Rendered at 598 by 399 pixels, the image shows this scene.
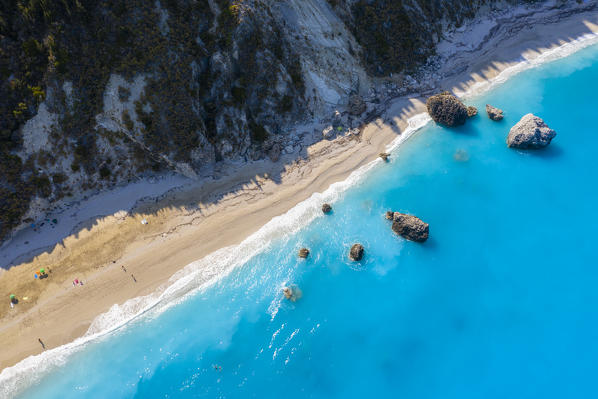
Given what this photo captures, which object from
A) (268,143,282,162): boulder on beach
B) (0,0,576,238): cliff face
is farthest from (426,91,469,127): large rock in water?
(268,143,282,162): boulder on beach

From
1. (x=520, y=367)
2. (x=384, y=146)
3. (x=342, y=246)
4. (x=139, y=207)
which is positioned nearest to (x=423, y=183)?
(x=384, y=146)

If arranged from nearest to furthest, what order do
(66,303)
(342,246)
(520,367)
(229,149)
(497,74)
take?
(520,367)
(66,303)
(342,246)
(229,149)
(497,74)

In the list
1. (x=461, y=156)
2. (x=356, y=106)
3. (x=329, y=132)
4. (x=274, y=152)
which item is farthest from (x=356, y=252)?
(x=356, y=106)

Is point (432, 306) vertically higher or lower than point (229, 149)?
lower

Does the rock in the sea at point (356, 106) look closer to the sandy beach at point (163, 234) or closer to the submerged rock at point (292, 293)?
the sandy beach at point (163, 234)

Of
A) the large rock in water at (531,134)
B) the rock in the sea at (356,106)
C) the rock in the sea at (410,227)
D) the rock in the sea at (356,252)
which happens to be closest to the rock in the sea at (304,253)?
the rock in the sea at (356,252)

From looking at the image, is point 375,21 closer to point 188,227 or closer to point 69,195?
point 188,227

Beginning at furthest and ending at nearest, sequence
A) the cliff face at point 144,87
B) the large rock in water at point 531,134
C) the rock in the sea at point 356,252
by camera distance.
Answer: the large rock in water at point 531,134 → the rock in the sea at point 356,252 → the cliff face at point 144,87

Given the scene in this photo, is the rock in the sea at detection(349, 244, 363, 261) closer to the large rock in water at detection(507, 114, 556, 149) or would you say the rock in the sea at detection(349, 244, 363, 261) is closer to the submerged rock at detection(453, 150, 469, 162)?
the submerged rock at detection(453, 150, 469, 162)
